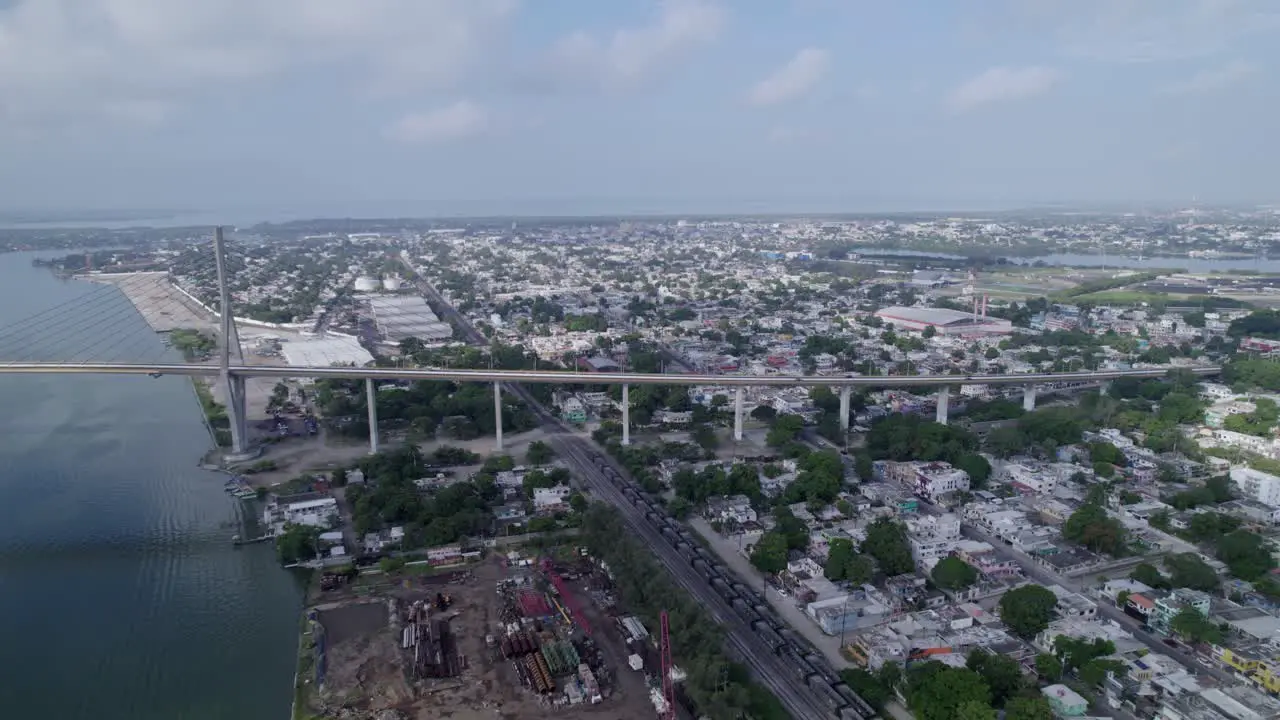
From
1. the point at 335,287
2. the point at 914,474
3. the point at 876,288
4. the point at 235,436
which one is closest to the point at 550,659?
the point at 914,474

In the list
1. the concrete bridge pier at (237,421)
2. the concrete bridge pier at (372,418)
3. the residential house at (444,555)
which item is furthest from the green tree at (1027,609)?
the concrete bridge pier at (237,421)

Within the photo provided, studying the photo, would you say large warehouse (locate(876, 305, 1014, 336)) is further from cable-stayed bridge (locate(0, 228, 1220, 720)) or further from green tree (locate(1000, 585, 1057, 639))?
green tree (locate(1000, 585, 1057, 639))

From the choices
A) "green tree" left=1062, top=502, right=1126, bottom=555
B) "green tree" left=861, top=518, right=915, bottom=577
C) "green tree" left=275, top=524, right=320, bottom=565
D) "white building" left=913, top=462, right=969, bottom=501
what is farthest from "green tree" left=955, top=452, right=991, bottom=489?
"green tree" left=275, top=524, right=320, bottom=565

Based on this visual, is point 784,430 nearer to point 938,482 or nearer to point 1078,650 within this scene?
point 938,482

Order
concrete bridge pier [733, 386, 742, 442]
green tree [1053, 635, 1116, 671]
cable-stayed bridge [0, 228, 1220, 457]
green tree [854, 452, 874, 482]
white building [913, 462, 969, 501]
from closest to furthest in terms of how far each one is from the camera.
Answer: green tree [1053, 635, 1116, 671], white building [913, 462, 969, 501], green tree [854, 452, 874, 482], cable-stayed bridge [0, 228, 1220, 457], concrete bridge pier [733, 386, 742, 442]

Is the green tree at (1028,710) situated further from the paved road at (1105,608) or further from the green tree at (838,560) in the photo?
the green tree at (838,560)

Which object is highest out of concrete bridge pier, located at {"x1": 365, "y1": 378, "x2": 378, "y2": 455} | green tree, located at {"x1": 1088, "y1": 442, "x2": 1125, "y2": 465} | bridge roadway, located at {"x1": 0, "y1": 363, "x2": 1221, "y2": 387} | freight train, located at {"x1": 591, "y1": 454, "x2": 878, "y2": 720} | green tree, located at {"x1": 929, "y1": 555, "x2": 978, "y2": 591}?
bridge roadway, located at {"x1": 0, "y1": 363, "x2": 1221, "y2": 387}

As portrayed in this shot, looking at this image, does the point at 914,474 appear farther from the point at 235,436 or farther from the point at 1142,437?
the point at 235,436
